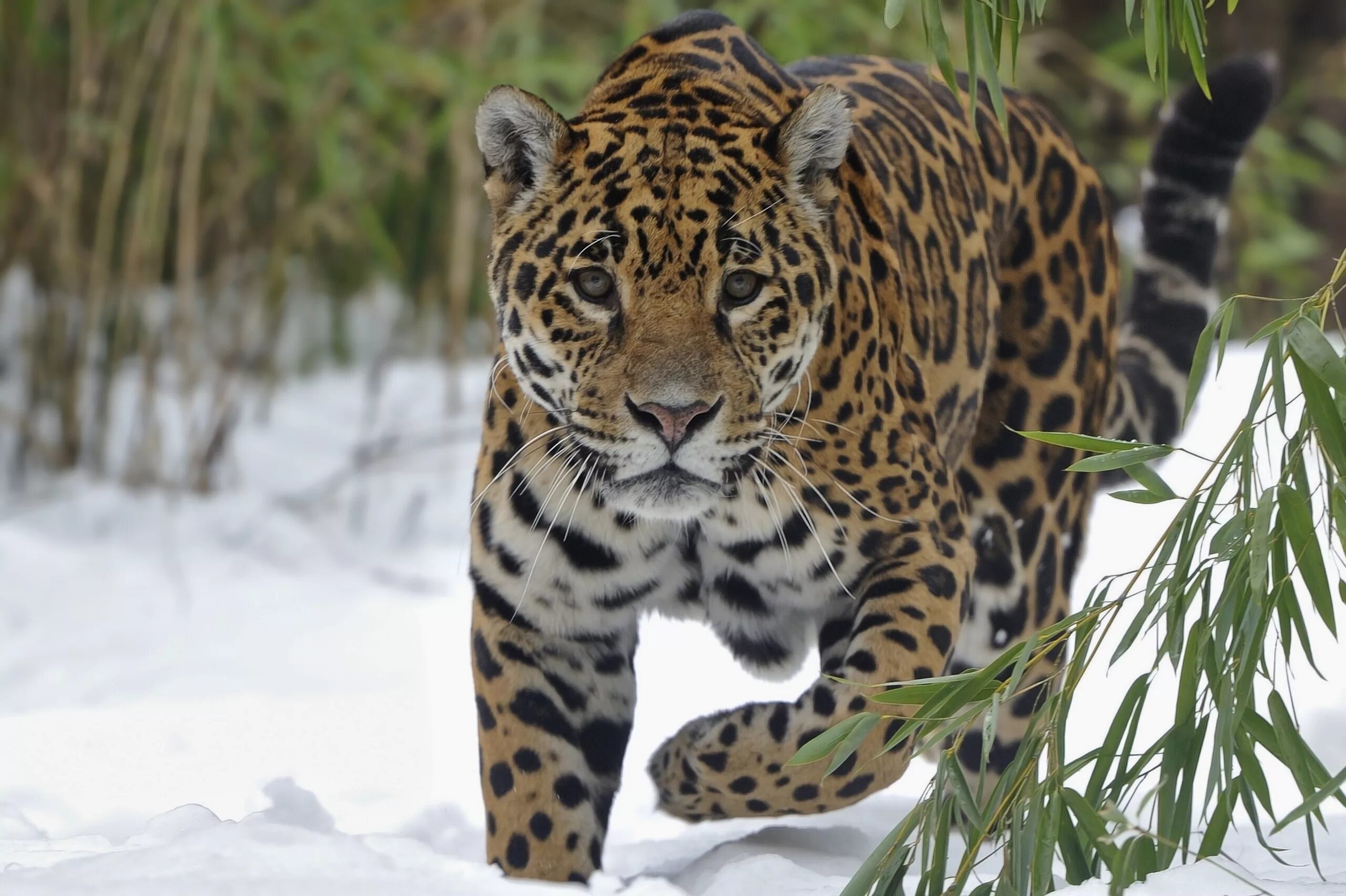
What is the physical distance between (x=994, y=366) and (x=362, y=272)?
19.5 feet

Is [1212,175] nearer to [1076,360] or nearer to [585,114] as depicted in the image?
[1076,360]

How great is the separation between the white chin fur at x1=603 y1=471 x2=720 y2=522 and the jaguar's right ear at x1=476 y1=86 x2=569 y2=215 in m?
0.66

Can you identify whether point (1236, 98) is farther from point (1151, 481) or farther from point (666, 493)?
point (1151, 481)

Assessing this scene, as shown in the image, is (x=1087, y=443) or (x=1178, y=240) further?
(x=1178, y=240)

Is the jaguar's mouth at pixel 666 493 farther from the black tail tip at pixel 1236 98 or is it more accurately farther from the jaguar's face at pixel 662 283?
the black tail tip at pixel 1236 98

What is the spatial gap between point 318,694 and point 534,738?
2.90 metres

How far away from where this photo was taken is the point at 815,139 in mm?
3691

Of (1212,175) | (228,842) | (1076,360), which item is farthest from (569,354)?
(1212,175)

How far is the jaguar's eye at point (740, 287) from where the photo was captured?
3.55m

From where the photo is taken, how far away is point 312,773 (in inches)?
220

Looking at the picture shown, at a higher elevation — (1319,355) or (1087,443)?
(1319,355)

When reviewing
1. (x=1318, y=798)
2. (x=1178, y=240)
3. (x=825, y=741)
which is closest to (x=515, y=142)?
(x=825, y=741)

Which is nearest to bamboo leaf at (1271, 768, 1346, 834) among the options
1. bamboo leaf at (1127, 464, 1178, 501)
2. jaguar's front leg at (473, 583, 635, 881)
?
bamboo leaf at (1127, 464, 1178, 501)

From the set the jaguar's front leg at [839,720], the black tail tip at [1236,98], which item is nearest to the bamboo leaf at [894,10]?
the jaguar's front leg at [839,720]
